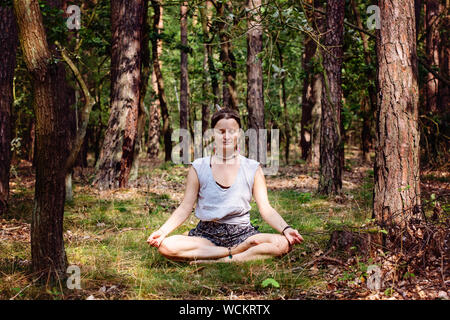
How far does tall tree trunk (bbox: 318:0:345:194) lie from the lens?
26.9ft

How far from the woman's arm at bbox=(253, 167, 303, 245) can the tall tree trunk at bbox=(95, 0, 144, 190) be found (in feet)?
18.3

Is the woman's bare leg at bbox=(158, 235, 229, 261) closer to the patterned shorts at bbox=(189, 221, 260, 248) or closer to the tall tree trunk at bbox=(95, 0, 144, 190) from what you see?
the patterned shorts at bbox=(189, 221, 260, 248)

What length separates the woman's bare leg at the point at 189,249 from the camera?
452 centimetres

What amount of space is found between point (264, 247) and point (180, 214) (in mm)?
917

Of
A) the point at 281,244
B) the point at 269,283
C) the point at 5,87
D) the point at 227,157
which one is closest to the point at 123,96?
the point at 5,87

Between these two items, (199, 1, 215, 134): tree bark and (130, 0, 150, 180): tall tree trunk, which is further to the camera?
(199, 1, 215, 134): tree bark

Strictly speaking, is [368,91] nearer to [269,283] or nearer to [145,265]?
[145,265]

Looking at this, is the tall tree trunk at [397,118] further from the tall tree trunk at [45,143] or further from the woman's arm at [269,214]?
the tall tree trunk at [45,143]

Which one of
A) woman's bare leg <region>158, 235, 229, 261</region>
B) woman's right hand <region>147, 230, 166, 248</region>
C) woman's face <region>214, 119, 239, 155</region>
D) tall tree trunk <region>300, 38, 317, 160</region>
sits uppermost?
tall tree trunk <region>300, 38, 317, 160</region>

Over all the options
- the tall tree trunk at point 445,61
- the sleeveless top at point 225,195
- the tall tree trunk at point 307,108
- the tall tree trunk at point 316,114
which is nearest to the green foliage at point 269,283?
the sleeveless top at point 225,195

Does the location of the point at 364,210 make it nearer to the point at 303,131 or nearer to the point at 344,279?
the point at 344,279

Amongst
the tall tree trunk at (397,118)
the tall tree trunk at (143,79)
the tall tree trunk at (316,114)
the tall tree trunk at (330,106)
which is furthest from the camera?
the tall tree trunk at (316,114)

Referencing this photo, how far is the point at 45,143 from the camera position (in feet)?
12.1

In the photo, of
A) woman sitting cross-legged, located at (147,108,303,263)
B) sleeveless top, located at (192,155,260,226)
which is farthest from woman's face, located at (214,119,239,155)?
sleeveless top, located at (192,155,260,226)
